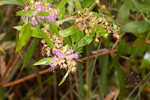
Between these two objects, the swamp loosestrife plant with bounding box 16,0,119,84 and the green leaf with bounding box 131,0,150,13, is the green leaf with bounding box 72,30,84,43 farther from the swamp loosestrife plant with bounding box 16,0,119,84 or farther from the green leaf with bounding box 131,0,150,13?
the green leaf with bounding box 131,0,150,13

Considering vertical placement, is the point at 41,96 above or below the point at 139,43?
below

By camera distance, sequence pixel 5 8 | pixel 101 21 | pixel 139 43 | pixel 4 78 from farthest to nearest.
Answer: pixel 5 8
pixel 4 78
pixel 139 43
pixel 101 21

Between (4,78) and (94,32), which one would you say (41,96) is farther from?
(94,32)

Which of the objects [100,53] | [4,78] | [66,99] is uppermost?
[100,53]

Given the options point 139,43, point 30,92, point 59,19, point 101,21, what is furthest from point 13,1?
point 30,92

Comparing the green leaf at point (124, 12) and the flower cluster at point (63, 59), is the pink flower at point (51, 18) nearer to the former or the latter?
the flower cluster at point (63, 59)

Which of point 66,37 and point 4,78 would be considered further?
point 4,78

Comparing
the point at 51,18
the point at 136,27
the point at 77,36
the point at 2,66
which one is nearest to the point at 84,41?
the point at 77,36
